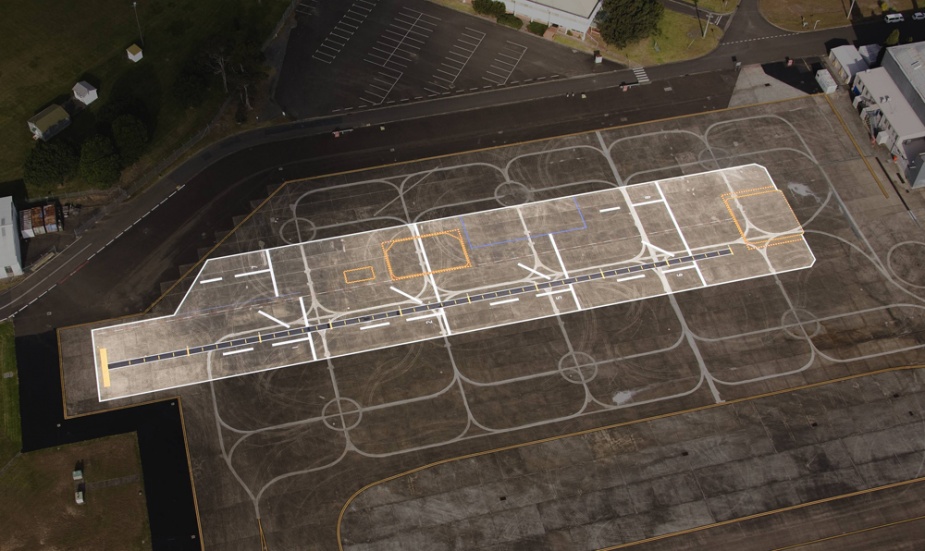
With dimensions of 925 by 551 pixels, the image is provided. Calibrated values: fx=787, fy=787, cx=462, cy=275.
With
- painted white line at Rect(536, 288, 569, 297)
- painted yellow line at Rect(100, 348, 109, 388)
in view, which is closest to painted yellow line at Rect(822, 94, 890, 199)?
painted white line at Rect(536, 288, 569, 297)

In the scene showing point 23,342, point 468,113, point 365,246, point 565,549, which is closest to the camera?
point 565,549

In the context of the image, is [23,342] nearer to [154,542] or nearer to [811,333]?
[154,542]

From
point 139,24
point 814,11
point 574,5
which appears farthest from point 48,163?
point 814,11

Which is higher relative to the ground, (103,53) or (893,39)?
(893,39)

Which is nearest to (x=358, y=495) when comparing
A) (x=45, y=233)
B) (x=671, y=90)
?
(x=45, y=233)

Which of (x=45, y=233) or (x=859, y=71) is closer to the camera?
(x=45, y=233)

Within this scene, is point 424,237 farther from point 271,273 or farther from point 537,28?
point 537,28

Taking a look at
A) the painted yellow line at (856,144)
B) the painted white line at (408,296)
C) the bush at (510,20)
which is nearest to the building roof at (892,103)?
the painted yellow line at (856,144)
